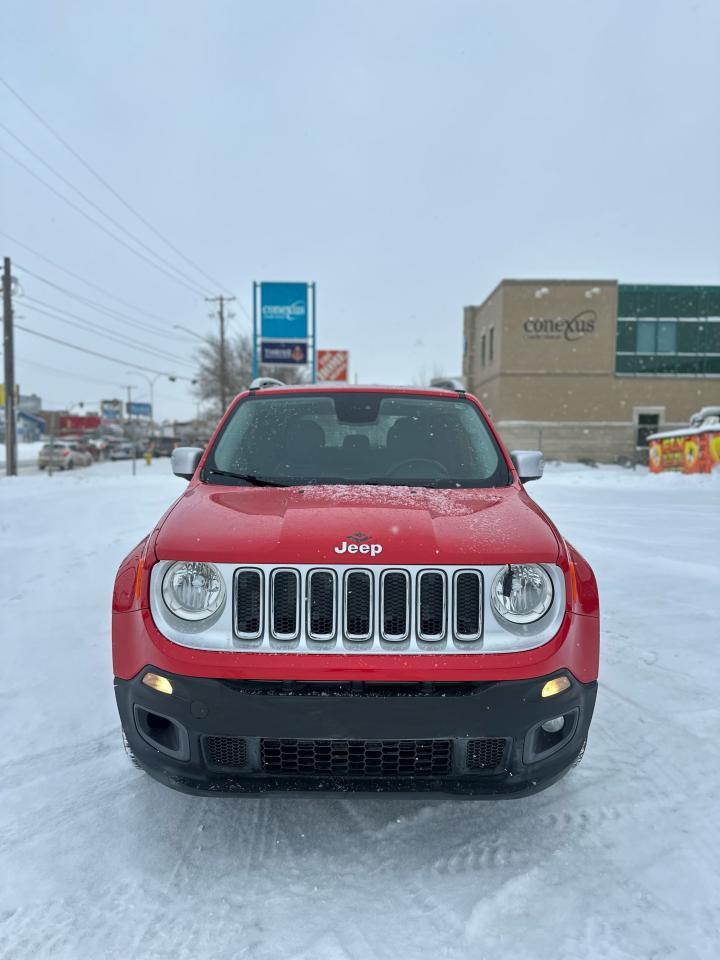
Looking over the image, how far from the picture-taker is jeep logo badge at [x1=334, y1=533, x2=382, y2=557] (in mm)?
2275

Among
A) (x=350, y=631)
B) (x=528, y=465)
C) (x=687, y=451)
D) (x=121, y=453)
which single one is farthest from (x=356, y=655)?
(x=121, y=453)

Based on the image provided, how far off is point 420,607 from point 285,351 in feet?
72.0

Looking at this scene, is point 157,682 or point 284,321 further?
point 284,321

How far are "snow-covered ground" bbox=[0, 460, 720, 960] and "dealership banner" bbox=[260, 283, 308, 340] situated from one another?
20266 mm

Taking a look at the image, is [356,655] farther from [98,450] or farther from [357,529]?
[98,450]

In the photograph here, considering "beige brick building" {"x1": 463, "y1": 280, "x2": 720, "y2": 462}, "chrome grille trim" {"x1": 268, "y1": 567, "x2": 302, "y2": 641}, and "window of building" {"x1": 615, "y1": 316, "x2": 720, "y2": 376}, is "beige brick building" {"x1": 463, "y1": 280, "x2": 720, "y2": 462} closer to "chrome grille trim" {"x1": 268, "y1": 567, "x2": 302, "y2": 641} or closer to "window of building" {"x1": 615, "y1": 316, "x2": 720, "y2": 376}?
"window of building" {"x1": 615, "y1": 316, "x2": 720, "y2": 376}

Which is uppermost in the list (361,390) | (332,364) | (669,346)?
(669,346)

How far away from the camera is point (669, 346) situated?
40.1 metres

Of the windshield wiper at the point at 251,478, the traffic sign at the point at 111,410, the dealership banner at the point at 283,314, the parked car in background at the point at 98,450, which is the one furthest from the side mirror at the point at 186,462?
the traffic sign at the point at 111,410

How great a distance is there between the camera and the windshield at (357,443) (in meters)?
3.33

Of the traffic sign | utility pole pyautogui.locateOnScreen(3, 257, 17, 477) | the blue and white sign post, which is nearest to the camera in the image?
the blue and white sign post

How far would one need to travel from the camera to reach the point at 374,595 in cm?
227

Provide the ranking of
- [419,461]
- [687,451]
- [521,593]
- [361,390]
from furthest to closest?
[687,451]
[361,390]
[419,461]
[521,593]

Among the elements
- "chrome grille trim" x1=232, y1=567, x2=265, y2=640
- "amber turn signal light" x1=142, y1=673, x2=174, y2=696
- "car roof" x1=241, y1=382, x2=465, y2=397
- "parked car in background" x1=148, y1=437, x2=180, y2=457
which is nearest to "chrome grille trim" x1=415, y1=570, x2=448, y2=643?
"chrome grille trim" x1=232, y1=567, x2=265, y2=640
